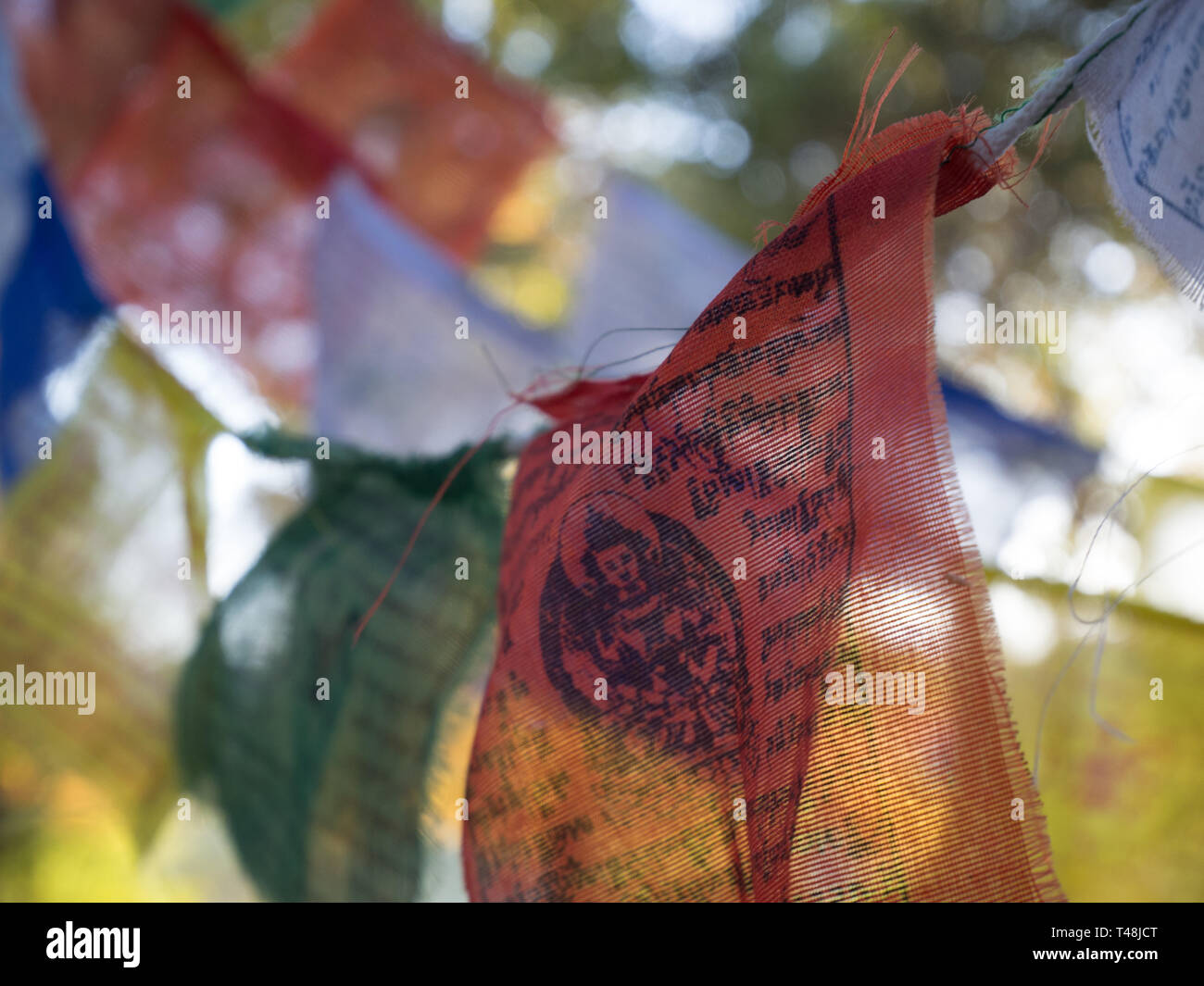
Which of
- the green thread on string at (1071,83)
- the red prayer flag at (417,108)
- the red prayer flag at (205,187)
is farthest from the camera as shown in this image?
the red prayer flag at (417,108)

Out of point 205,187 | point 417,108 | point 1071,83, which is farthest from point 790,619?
point 417,108

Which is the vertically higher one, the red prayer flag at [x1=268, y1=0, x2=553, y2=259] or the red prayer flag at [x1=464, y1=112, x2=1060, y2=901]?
the red prayer flag at [x1=268, y1=0, x2=553, y2=259]

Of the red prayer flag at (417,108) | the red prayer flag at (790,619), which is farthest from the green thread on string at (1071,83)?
the red prayer flag at (417,108)

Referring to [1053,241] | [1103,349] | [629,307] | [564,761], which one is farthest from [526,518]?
[1053,241]

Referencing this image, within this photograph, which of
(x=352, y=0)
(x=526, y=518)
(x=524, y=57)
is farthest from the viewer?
(x=524, y=57)

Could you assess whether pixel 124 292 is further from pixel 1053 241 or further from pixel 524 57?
pixel 1053 241

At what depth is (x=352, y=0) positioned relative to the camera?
200 cm

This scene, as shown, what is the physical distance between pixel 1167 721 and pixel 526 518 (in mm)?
1376

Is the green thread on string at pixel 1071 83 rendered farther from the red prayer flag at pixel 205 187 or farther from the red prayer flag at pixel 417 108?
the red prayer flag at pixel 417 108

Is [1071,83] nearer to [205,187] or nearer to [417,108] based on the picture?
[205,187]

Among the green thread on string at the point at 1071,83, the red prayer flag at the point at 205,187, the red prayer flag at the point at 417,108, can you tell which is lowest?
the green thread on string at the point at 1071,83

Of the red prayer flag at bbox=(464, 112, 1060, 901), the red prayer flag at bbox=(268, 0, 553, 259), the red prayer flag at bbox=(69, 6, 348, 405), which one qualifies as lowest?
the red prayer flag at bbox=(464, 112, 1060, 901)

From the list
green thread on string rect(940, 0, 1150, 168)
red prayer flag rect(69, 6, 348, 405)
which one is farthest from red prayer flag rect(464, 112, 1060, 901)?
red prayer flag rect(69, 6, 348, 405)

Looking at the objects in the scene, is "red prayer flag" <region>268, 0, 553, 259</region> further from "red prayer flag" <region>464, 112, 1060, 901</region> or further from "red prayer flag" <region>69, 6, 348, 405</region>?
"red prayer flag" <region>464, 112, 1060, 901</region>
